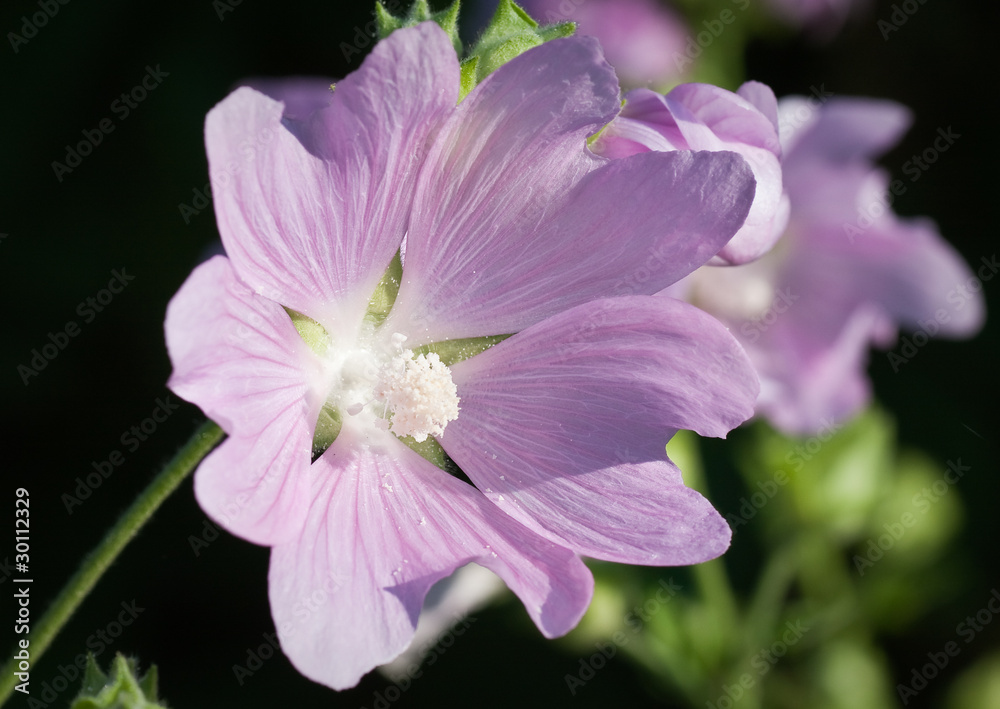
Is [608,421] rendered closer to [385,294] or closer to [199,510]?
[385,294]

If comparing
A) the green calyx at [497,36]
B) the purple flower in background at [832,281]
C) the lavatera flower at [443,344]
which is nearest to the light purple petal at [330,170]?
the lavatera flower at [443,344]

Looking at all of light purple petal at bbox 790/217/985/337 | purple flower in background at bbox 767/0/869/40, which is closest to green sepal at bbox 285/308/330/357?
light purple petal at bbox 790/217/985/337

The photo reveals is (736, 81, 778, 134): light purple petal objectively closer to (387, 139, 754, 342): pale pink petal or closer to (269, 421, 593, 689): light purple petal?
(387, 139, 754, 342): pale pink petal

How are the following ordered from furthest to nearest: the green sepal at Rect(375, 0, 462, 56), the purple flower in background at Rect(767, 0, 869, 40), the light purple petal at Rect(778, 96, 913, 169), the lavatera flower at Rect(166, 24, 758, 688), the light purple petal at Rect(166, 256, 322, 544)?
the purple flower in background at Rect(767, 0, 869, 40) → the light purple petal at Rect(778, 96, 913, 169) → the green sepal at Rect(375, 0, 462, 56) → the lavatera flower at Rect(166, 24, 758, 688) → the light purple petal at Rect(166, 256, 322, 544)

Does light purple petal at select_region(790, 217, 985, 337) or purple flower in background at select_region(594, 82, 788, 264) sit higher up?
purple flower in background at select_region(594, 82, 788, 264)

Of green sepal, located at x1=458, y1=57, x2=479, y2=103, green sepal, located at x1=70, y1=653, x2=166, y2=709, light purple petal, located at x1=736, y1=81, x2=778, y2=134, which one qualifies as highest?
light purple petal, located at x1=736, y1=81, x2=778, y2=134

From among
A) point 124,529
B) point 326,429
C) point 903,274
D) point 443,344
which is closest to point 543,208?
point 443,344

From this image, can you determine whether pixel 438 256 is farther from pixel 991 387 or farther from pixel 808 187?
pixel 991 387

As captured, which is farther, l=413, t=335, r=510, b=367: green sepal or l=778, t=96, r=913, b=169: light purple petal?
l=778, t=96, r=913, b=169: light purple petal
